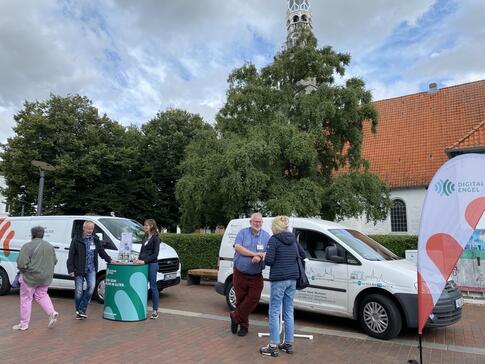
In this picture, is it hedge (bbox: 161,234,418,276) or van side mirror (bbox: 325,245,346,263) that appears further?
hedge (bbox: 161,234,418,276)

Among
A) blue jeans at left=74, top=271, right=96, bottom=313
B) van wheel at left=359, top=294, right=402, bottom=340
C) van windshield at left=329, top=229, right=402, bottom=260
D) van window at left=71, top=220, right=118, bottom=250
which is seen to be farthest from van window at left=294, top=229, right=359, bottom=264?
van window at left=71, top=220, right=118, bottom=250

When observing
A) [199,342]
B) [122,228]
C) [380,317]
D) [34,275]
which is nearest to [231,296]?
[199,342]

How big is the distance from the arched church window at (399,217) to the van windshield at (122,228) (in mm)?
20500

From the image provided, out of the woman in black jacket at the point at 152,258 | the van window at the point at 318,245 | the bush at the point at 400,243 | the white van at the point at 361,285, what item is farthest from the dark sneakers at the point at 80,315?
the bush at the point at 400,243

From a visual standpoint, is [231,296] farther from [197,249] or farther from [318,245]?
[197,249]

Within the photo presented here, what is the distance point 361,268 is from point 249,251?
6.81 ft

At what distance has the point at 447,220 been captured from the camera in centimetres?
527

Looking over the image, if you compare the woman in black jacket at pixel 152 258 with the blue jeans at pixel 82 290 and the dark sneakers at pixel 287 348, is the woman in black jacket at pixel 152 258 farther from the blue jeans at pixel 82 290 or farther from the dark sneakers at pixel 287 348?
the dark sneakers at pixel 287 348

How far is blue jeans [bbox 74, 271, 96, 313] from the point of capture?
25.9ft

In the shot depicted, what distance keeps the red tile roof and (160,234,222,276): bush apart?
16.5 m

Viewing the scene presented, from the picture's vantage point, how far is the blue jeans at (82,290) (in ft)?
25.9

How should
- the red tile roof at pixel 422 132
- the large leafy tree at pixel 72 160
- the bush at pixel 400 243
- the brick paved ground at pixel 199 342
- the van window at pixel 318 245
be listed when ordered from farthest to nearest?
the red tile roof at pixel 422 132 → the large leafy tree at pixel 72 160 → the bush at pixel 400 243 → the van window at pixel 318 245 → the brick paved ground at pixel 199 342

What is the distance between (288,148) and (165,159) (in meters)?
19.0

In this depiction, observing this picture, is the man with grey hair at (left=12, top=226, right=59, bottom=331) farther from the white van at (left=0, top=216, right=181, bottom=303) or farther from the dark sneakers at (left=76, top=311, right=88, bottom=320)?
the white van at (left=0, top=216, right=181, bottom=303)
